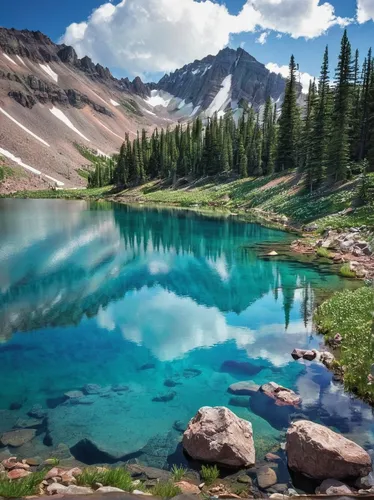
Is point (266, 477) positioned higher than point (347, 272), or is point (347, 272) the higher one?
point (347, 272)

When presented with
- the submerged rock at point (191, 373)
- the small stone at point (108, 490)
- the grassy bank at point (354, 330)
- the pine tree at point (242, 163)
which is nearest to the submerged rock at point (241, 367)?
the submerged rock at point (191, 373)

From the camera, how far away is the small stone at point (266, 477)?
8.47 metres

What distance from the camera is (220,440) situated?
9.25 m

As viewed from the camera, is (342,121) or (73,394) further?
(342,121)

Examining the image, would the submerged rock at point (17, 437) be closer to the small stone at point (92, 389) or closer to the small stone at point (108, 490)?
the small stone at point (92, 389)

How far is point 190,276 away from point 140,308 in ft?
26.1

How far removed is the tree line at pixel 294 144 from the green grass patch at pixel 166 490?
1596 inches

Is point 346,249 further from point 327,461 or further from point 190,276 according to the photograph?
point 327,461

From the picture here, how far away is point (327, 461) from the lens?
27.8ft

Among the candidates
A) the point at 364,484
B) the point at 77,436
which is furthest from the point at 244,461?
the point at 77,436

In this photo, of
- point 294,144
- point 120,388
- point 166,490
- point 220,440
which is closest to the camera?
point 166,490

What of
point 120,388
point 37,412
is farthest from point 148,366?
point 37,412

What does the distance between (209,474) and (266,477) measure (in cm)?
128

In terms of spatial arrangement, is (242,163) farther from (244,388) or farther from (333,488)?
(333,488)
